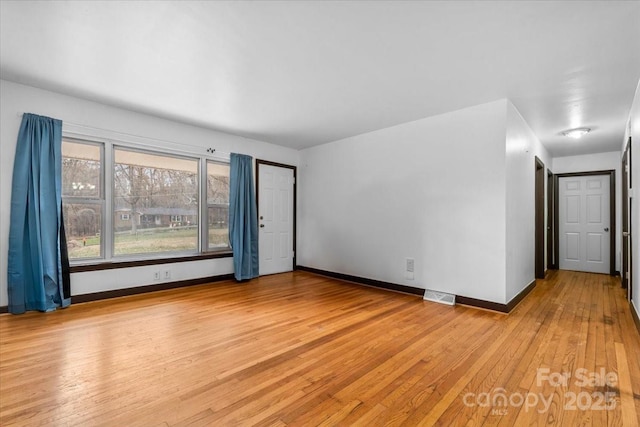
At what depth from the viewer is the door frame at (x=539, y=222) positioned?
5.23 m

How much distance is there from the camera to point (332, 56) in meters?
2.62

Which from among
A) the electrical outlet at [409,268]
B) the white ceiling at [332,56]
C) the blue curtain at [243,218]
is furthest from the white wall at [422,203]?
the blue curtain at [243,218]

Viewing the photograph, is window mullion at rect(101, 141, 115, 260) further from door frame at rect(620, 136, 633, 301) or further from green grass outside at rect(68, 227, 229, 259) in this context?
door frame at rect(620, 136, 633, 301)

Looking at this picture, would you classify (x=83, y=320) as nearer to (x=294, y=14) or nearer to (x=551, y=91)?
(x=294, y=14)

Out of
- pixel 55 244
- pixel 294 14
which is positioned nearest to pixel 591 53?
pixel 294 14

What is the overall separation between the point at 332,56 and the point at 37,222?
11.7 ft

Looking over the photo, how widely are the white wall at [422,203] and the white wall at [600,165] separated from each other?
4094 mm

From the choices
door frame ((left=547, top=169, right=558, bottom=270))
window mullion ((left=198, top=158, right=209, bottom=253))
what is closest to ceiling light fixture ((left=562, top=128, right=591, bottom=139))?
door frame ((left=547, top=169, right=558, bottom=270))

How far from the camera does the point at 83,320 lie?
10.2ft

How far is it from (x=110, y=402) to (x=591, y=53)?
14.2 ft

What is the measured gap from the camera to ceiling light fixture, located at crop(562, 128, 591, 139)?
4496mm

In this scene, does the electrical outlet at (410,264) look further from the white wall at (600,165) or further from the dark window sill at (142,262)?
the white wall at (600,165)

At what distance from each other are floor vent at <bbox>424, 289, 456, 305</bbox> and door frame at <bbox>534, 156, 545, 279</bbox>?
2476 millimetres

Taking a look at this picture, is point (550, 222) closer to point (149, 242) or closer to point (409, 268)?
point (409, 268)
